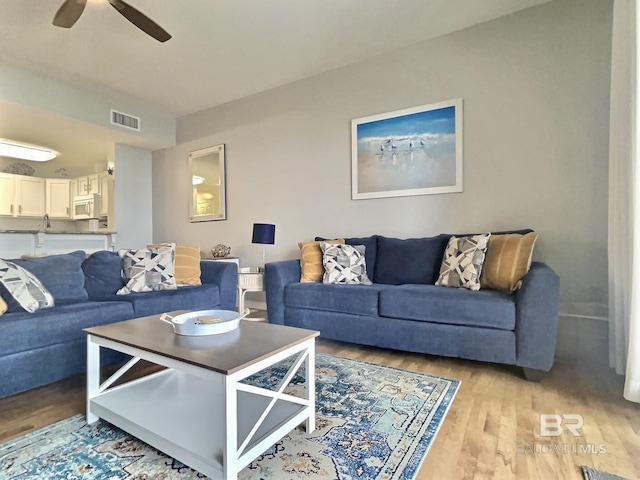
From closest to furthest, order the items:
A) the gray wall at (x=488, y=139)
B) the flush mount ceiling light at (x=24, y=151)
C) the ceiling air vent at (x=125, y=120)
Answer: the gray wall at (x=488, y=139), the ceiling air vent at (x=125, y=120), the flush mount ceiling light at (x=24, y=151)

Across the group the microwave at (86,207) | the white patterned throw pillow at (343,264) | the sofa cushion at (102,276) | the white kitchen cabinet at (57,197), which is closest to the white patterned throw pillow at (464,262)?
the white patterned throw pillow at (343,264)

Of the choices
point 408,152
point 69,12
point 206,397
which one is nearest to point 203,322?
point 206,397

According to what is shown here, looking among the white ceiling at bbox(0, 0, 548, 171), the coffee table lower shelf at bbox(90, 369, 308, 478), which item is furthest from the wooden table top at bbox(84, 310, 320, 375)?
the white ceiling at bbox(0, 0, 548, 171)

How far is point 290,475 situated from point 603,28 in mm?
3497

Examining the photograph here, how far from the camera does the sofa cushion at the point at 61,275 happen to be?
2.30 metres

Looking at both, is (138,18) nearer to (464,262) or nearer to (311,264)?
(311,264)

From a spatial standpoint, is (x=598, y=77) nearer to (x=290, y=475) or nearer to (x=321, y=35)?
(x=321, y=35)

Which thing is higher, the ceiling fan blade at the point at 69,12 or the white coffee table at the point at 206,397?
the ceiling fan blade at the point at 69,12

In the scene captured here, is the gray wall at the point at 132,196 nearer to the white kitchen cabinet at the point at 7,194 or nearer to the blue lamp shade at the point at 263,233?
the white kitchen cabinet at the point at 7,194

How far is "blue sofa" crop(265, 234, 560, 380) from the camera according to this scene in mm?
1982

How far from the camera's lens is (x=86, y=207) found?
233 inches

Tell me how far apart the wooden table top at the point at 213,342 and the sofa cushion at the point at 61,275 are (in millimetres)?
1050

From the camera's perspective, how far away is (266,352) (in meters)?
1.25

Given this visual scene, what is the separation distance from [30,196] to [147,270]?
5093 millimetres
